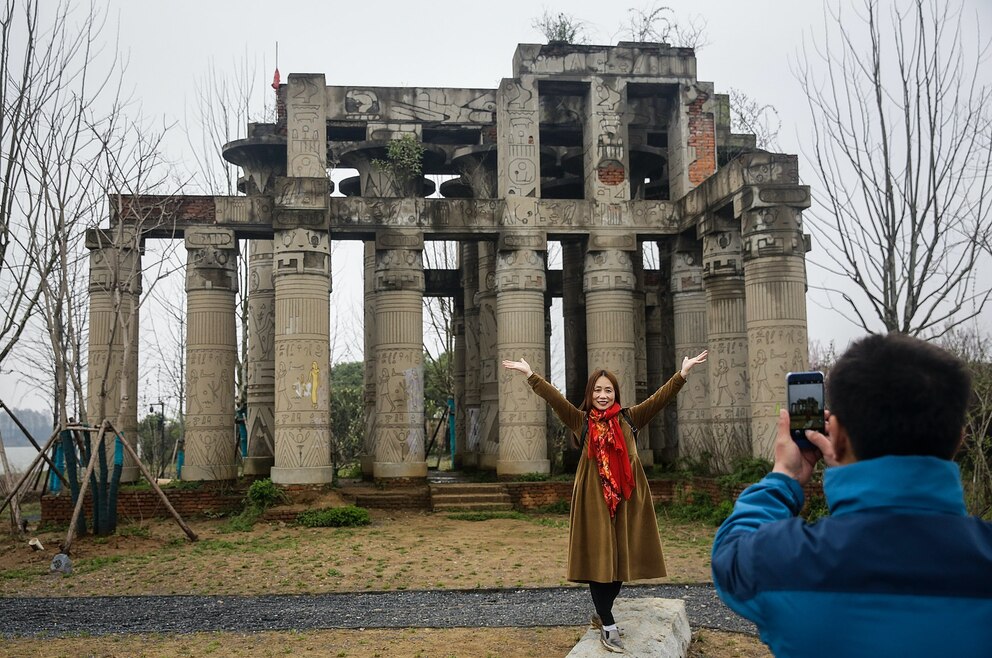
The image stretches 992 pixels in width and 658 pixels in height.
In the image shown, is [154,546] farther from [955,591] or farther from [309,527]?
[955,591]

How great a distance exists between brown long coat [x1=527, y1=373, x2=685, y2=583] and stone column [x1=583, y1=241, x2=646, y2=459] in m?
12.8

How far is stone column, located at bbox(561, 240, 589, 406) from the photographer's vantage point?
23578mm

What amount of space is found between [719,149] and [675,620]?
17333 millimetres

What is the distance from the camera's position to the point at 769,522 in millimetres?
2230

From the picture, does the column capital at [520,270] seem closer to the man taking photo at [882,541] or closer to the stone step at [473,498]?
the stone step at [473,498]

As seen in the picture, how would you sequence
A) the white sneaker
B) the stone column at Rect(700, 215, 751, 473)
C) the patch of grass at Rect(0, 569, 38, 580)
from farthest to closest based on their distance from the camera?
the stone column at Rect(700, 215, 751, 473) < the patch of grass at Rect(0, 569, 38, 580) < the white sneaker

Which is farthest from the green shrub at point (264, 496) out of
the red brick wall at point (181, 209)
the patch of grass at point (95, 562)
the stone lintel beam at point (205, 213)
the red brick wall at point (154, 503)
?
the red brick wall at point (181, 209)

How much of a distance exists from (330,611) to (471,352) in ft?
52.8

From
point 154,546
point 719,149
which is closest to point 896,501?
point 154,546

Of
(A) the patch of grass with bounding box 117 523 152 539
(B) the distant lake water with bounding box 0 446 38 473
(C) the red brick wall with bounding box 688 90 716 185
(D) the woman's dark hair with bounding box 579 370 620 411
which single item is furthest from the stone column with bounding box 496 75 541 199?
(D) the woman's dark hair with bounding box 579 370 620 411

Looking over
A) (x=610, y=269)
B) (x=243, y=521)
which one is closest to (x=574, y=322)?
(x=610, y=269)

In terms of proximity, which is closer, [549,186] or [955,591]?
[955,591]

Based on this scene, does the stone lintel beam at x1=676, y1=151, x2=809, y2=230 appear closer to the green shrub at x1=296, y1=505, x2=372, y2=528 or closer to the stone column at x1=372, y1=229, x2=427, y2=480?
the stone column at x1=372, y1=229, x2=427, y2=480

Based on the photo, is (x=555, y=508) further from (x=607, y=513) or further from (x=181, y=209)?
(x=607, y=513)
